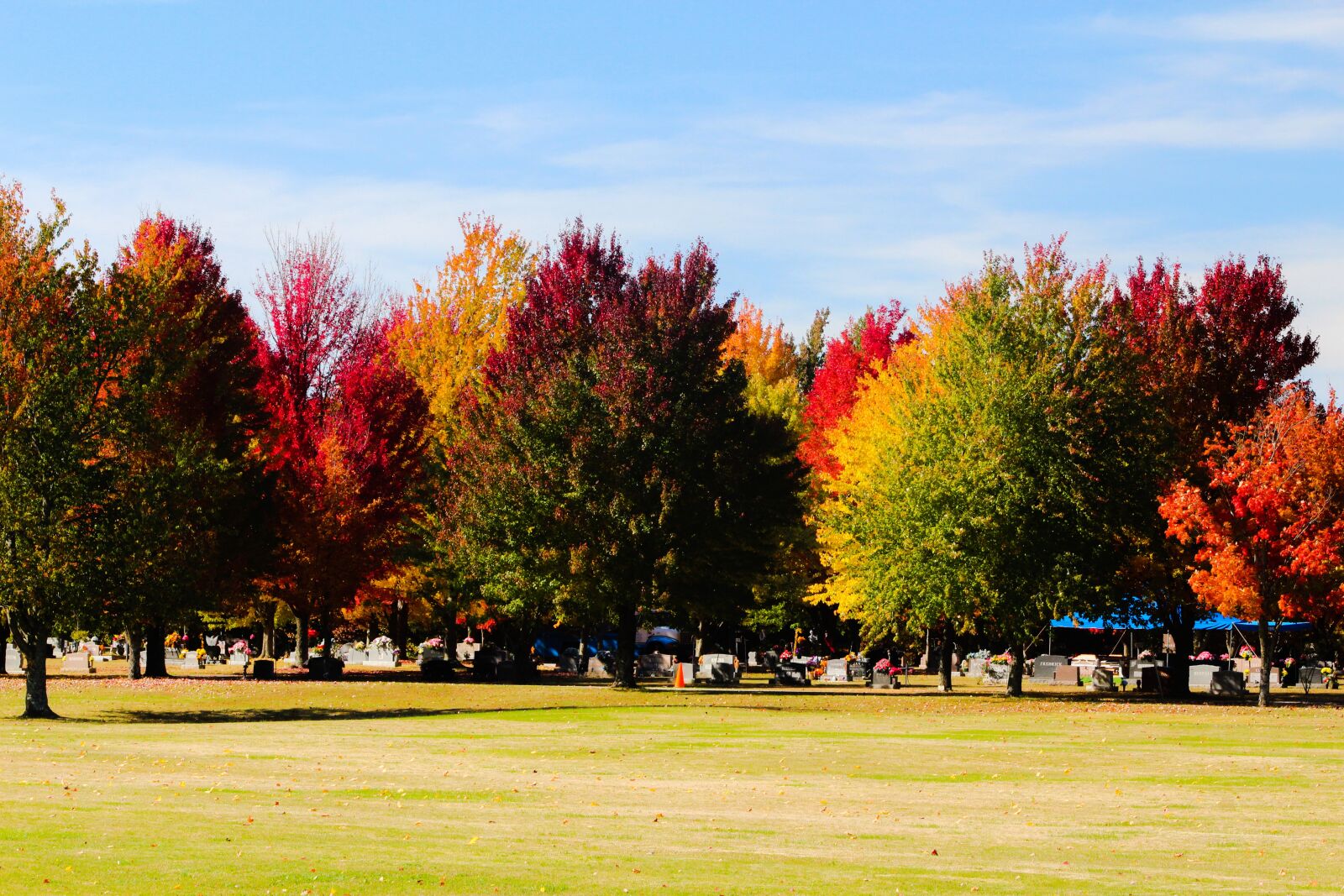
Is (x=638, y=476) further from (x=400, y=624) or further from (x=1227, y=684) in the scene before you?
(x=400, y=624)

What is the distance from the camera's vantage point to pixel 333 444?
53.6m

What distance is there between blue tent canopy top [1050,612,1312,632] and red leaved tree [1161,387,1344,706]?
2.99 meters

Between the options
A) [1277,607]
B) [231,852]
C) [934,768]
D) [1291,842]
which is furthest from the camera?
[1277,607]

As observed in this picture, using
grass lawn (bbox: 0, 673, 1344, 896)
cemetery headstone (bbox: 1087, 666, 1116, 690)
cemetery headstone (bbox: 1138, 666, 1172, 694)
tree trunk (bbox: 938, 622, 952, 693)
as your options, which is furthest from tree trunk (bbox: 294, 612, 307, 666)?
cemetery headstone (bbox: 1138, 666, 1172, 694)

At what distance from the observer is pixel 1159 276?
172ft

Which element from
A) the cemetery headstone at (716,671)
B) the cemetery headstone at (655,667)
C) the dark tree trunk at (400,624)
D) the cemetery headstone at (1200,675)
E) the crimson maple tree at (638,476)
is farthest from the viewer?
the dark tree trunk at (400,624)

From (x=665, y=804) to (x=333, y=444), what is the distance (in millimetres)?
36940

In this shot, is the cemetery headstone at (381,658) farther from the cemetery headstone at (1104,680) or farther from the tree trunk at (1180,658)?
the tree trunk at (1180,658)

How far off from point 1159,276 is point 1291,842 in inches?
1543

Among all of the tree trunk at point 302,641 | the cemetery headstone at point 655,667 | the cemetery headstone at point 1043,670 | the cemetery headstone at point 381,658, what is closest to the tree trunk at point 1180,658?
the cemetery headstone at point 1043,670

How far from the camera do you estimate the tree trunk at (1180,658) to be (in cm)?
4894

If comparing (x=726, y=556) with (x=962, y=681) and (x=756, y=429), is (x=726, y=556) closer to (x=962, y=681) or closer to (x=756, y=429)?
(x=756, y=429)

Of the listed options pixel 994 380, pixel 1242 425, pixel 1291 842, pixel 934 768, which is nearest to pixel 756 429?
pixel 994 380

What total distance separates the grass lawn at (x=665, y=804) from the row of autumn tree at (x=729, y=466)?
306 inches
